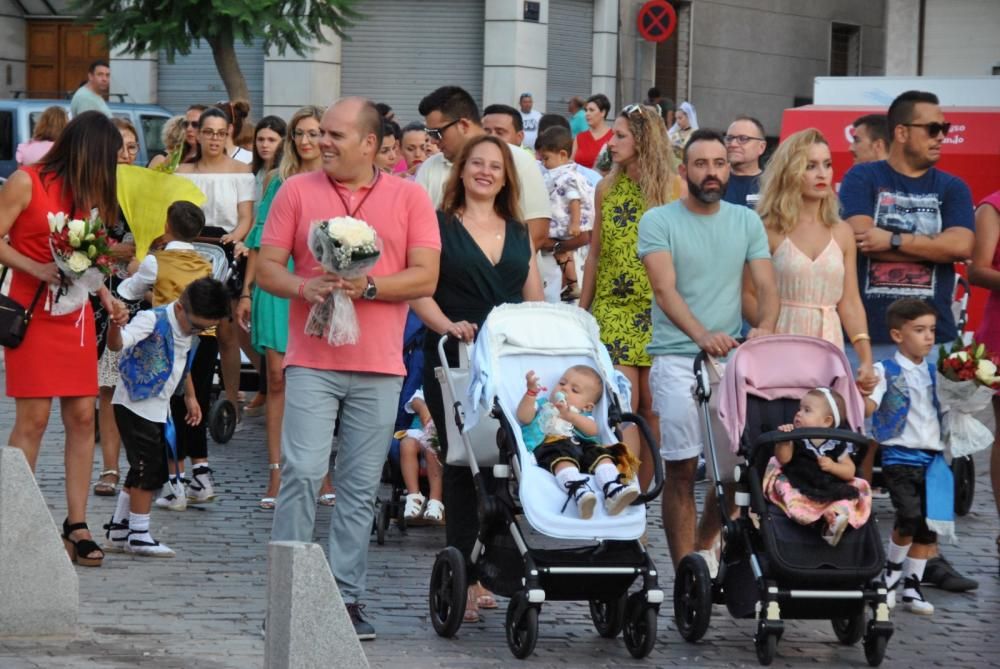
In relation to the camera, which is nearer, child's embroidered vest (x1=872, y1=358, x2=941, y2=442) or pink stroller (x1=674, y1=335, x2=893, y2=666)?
pink stroller (x1=674, y1=335, x2=893, y2=666)

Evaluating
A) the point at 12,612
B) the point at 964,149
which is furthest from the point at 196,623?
the point at 964,149

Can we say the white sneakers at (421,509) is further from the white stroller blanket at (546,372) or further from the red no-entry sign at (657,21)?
the red no-entry sign at (657,21)

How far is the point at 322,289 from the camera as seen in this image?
7.29 m

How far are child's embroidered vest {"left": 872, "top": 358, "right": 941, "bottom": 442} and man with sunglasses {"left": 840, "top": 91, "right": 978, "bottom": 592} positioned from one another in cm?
45

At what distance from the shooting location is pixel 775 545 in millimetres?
7590

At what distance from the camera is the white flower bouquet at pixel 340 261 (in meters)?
7.16

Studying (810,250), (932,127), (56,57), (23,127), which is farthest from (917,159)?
(56,57)

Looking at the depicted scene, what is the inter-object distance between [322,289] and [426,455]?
306 centimetres

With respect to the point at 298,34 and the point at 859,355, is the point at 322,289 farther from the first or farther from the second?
the point at 298,34

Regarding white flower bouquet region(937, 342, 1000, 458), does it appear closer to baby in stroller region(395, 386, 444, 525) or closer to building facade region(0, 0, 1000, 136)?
baby in stroller region(395, 386, 444, 525)

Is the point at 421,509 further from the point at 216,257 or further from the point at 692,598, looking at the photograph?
the point at 692,598

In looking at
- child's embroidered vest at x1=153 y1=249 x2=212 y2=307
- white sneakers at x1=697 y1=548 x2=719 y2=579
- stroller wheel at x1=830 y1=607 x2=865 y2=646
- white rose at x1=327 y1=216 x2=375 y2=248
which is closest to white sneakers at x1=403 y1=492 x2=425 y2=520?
child's embroidered vest at x1=153 y1=249 x2=212 y2=307

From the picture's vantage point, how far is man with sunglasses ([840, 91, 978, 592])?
30.8ft

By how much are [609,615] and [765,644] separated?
29.2 inches
